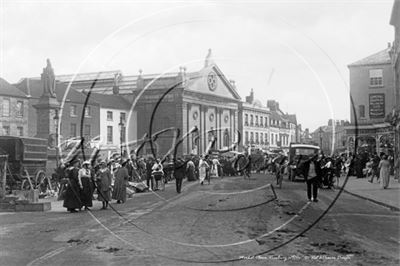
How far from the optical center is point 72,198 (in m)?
15.8

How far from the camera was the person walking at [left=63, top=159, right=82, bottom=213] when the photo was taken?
51.8 ft

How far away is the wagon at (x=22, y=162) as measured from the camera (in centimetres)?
2061

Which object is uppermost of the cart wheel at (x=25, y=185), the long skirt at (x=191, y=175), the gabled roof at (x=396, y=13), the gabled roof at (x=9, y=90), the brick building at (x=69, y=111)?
the gabled roof at (x=396, y=13)

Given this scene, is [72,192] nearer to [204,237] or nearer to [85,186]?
[85,186]

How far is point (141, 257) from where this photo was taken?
789cm

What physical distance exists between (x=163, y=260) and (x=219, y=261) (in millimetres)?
837

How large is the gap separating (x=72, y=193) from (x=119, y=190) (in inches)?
111

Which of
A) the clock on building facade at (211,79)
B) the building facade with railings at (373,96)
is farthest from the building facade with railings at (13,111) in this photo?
the clock on building facade at (211,79)

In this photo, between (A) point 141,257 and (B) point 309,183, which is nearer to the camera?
(A) point 141,257

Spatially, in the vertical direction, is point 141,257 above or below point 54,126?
below

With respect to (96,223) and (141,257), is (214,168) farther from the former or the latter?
(141,257)

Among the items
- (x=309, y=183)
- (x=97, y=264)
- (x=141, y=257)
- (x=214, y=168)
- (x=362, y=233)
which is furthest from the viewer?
(x=214, y=168)

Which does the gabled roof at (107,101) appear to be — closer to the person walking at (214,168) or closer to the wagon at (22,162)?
the person walking at (214,168)

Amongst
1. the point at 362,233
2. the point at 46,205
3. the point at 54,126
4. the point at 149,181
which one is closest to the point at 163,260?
the point at 362,233
